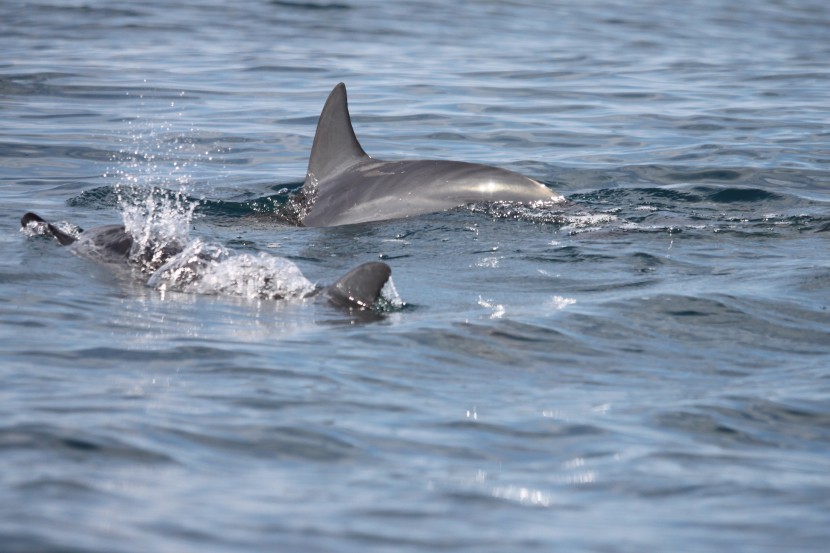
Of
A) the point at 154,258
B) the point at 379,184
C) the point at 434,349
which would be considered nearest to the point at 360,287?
the point at 434,349

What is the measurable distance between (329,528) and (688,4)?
39.5 metres

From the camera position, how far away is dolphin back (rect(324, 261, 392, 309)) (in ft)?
25.3

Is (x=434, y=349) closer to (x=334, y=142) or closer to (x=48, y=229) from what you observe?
(x=48, y=229)

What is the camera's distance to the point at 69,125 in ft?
57.2

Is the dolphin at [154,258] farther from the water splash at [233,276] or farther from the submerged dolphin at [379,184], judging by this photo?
the submerged dolphin at [379,184]

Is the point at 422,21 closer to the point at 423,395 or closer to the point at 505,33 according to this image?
the point at 505,33

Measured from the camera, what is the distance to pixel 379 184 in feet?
37.6

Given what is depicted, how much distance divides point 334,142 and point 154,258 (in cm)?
288

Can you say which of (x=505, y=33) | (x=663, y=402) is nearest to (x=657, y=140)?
(x=663, y=402)

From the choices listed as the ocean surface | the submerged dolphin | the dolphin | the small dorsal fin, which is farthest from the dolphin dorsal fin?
the small dorsal fin

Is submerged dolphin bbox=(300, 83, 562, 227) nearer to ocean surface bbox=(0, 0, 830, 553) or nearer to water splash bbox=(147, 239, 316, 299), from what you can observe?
ocean surface bbox=(0, 0, 830, 553)

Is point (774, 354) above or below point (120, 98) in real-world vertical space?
below

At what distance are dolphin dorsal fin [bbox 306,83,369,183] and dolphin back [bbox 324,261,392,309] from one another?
374 cm

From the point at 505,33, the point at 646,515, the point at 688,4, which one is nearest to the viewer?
the point at 646,515
